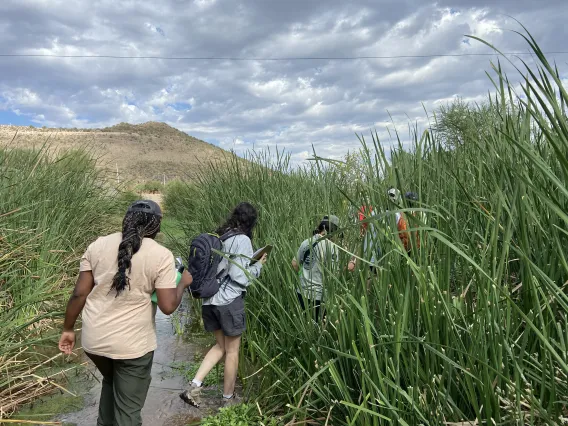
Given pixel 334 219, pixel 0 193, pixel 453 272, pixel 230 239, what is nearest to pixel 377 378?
pixel 453 272

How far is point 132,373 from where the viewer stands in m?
2.91

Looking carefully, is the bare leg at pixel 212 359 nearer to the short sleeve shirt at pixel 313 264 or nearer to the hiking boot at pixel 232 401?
the hiking boot at pixel 232 401

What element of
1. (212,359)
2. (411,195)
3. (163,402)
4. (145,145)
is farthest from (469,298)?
(145,145)

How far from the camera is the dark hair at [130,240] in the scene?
274cm

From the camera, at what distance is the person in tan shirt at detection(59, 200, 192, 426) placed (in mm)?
2803

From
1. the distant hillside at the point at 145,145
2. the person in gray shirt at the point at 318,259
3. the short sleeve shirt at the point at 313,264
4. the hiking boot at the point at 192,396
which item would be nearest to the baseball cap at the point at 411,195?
the person in gray shirt at the point at 318,259

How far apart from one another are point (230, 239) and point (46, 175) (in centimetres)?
435

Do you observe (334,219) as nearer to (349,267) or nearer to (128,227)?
(349,267)

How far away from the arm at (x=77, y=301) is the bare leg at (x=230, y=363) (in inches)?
55.1

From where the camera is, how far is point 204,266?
3873 mm

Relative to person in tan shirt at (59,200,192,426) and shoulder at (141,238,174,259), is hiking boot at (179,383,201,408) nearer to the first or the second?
person in tan shirt at (59,200,192,426)

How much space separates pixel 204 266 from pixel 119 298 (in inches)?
43.7

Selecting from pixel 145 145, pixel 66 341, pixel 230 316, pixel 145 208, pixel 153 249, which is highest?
pixel 145 145

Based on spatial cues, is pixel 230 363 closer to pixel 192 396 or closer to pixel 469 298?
pixel 192 396
